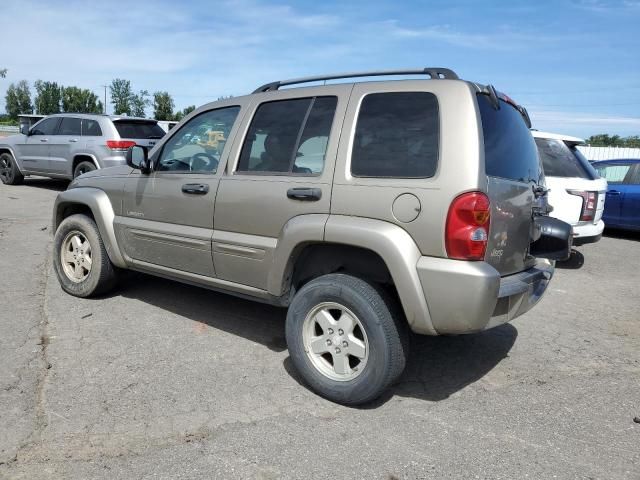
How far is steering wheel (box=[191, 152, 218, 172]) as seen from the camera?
A: 13.4 ft

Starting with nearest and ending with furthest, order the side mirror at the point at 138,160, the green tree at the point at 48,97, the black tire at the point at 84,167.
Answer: the side mirror at the point at 138,160, the black tire at the point at 84,167, the green tree at the point at 48,97

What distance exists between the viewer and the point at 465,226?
2.88m

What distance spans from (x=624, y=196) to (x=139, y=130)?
9460 millimetres

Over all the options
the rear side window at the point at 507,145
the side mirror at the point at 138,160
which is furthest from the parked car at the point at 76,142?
the rear side window at the point at 507,145

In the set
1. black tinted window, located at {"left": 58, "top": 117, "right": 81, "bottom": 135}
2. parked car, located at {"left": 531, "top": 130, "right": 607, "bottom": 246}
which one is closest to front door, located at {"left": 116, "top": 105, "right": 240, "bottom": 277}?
parked car, located at {"left": 531, "top": 130, "right": 607, "bottom": 246}

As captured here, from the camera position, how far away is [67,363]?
12.2ft

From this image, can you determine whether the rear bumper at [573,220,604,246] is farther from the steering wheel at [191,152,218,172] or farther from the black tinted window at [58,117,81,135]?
the black tinted window at [58,117,81,135]

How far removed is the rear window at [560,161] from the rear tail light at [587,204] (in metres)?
0.26

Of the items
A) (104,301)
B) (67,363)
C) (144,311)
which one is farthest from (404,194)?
(104,301)

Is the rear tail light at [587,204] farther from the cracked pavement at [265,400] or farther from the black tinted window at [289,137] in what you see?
the black tinted window at [289,137]

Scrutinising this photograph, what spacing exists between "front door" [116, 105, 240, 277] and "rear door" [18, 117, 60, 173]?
28.6 feet

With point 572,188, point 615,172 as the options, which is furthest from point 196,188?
point 615,172

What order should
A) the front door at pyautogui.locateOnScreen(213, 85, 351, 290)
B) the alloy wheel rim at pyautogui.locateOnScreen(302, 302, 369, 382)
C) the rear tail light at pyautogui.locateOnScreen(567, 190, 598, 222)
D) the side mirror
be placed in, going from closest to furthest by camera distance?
the alloy wheel rim at pyautogui.locateOnScreen(302, 302, 369, 382), the front door at pyautogui.locateOnScreen(213, 85, 351, 290), the side mirror, the rear tail light at pyautogui.locateOnScreen(567, 190, 598, 222)

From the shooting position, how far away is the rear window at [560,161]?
7.29m
